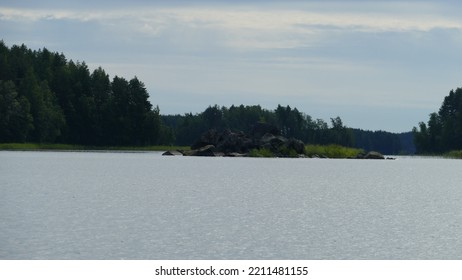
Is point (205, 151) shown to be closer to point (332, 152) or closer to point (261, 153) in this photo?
point (261, 153)

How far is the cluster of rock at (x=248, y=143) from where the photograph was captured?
16788 cm

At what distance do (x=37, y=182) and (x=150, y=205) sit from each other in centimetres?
2312

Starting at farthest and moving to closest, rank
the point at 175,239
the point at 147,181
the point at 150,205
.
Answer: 1. the point at 147,181
2. the point at 150,205
3. the point at 175,239

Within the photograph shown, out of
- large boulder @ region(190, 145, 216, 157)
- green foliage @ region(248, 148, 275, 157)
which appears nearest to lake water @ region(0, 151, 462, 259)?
green foliage @ region(248, 148, 275, 157)

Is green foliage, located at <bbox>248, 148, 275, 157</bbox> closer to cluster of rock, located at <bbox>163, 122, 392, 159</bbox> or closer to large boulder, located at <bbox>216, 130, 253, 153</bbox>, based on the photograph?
cluster of rock, located at <bbox>163, 122, 392, 159</bbox>

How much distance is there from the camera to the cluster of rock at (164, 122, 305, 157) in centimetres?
16788

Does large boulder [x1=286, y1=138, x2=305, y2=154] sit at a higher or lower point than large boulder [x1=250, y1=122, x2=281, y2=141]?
lower

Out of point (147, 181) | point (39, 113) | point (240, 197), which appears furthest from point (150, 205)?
point (39, 113)

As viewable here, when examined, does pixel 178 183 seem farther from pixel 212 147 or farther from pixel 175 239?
pixel 212 147

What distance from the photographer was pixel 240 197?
59.3 metres

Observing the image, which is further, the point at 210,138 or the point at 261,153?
the point at 210,138

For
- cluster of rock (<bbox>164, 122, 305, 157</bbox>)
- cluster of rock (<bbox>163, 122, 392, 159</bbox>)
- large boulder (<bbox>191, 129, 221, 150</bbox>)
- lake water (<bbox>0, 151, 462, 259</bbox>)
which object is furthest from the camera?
large boulder (<bbox>191, 129, 221, 150</bbox>)

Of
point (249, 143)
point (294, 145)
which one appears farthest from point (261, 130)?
point (294, 145)

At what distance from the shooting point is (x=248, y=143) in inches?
6703
